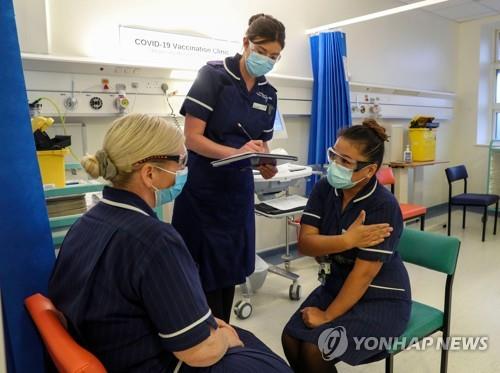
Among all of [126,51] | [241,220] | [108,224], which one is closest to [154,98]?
[126,51]

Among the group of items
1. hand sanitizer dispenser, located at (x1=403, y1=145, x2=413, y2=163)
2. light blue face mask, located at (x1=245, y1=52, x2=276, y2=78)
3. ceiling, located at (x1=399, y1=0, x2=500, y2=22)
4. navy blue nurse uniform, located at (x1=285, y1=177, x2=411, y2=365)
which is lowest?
navy blue nurse uniform, located at (x1=285, y1=177, x2=411, y2=365)

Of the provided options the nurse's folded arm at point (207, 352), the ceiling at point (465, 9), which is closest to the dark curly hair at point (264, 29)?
the nurse's folded arm at point (207, 352)

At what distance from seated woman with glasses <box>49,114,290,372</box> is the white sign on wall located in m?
1.81

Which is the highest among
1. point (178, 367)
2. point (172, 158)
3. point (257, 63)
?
point (257, 63)

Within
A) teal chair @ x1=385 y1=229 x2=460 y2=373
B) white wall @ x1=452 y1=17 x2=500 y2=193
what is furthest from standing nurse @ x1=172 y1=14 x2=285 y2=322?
white wall @ x1=452 y1=17 x2=500 y2=193

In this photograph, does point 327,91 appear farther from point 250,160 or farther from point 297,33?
point 250,160

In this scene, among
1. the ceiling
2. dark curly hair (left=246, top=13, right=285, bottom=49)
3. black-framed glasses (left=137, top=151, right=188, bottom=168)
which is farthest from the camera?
the ceiling

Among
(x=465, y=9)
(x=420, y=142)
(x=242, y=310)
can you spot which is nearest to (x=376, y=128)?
(x=242, y=310)

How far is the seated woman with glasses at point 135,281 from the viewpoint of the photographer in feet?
2.90

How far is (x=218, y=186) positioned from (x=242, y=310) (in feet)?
3.90

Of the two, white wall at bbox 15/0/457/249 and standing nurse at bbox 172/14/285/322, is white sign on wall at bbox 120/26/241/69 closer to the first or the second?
white wall at bbox 15/0/457/249

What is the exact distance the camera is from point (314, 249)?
155 cm

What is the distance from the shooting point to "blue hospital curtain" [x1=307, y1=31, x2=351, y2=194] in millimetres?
3490

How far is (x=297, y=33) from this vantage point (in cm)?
362
